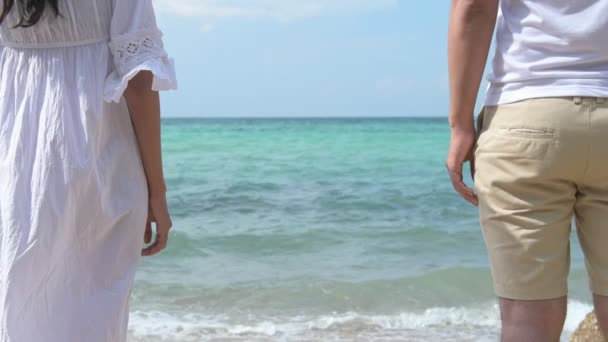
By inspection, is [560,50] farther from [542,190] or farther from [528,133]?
[542,190]

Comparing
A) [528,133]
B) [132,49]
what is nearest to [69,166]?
[132,49]

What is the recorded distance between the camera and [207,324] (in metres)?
4.98

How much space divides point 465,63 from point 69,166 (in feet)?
3.10

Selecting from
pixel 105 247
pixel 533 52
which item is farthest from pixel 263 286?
pixel 533 52

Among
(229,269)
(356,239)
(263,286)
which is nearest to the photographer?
(263,286)

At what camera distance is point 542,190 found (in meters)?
1.76

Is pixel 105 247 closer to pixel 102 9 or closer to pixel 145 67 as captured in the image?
pixel 145 67

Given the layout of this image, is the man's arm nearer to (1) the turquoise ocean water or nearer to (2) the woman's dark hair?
(2) the woman's dark hair

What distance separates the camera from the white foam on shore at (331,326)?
187 inches

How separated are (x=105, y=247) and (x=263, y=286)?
3.99 meters

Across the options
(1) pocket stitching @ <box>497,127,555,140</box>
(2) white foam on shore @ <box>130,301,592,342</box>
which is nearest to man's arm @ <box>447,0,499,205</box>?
(1) pocket stitching @ <box>497,127,555,140</box>

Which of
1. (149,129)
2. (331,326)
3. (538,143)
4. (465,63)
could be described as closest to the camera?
(538,143)

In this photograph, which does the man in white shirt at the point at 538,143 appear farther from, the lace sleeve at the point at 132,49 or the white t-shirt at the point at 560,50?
the lace sleeve at the point at 132,49

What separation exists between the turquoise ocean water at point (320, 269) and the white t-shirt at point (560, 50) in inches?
124
